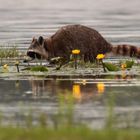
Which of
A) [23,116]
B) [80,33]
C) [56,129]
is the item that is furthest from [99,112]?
[80,33]

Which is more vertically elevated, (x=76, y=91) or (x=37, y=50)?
(x=76, y=91)

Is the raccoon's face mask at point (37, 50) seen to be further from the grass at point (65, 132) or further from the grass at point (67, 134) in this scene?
the grass at point (67, 134)

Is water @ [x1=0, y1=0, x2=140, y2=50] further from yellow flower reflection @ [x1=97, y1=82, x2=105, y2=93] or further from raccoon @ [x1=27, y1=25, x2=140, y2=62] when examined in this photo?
→ yellow flower reflection @ [x1=97, y1=82, x2=105, y2=93]

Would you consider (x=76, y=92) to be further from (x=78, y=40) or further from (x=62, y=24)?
(x=62, y=24)

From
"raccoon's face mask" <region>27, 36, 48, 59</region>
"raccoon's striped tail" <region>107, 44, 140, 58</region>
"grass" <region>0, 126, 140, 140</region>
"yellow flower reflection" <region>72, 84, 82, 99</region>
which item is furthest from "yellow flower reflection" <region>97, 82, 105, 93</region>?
"raccoon's striped tail" <region>107, 44, 140, 58</region>

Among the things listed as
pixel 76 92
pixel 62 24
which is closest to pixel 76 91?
pixel 76 92

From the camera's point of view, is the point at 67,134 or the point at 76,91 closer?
the point at 67,134

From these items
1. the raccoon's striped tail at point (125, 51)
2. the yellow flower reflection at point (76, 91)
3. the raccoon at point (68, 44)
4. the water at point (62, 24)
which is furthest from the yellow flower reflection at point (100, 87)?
the water at point (62, 24)

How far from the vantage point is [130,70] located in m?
14.0

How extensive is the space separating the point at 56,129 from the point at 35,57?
8.53m

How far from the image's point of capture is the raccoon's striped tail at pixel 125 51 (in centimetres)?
1700

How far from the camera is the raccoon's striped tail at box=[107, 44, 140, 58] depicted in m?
17.0

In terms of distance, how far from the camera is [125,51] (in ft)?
56.5

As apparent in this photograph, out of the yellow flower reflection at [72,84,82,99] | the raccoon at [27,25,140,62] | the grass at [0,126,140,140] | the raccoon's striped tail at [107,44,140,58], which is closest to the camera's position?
the grass at [0,126,140,140]
